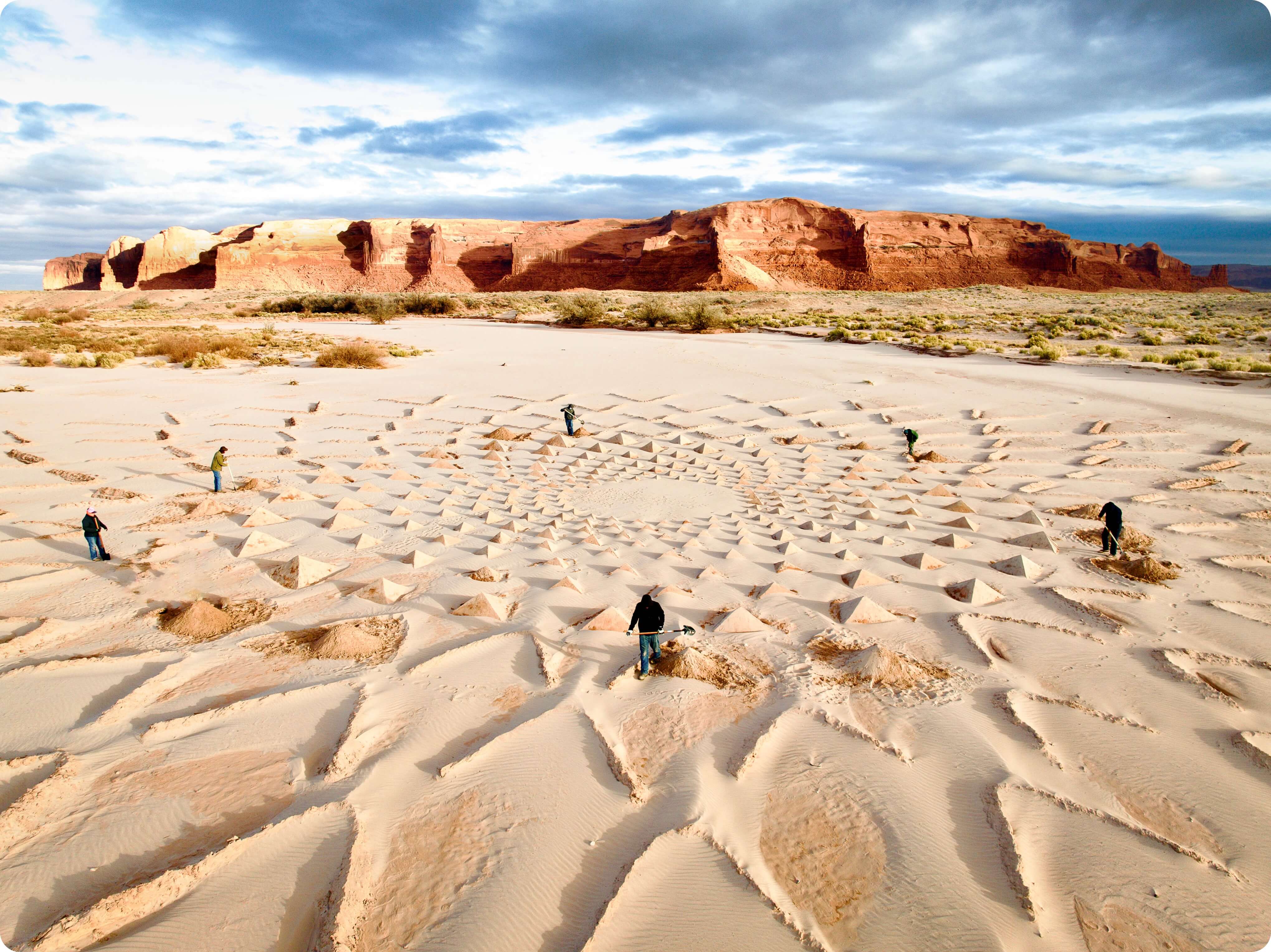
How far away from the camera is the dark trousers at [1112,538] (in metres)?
7.14

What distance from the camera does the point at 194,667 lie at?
5.00 m

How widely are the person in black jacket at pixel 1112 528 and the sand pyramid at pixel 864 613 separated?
10.2ft

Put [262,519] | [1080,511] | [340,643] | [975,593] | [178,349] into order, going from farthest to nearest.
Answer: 1. [178,349]
2. [1080,511]
3. [262,519]
4. [975,593]
5. [340,643]

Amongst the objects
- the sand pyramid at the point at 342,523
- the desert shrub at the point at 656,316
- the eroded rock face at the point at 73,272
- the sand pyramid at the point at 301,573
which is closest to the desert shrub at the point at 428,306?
the desert shrub at the point at 656,316

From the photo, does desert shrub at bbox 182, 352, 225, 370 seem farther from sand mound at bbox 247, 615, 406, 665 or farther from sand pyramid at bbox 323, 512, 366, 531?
sand mound at bbox 247, 615, 406, 665

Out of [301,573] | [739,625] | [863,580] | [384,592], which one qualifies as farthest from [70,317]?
[863,580]

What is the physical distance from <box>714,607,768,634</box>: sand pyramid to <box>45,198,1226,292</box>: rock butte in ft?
212

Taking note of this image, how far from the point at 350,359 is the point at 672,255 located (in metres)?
57.9

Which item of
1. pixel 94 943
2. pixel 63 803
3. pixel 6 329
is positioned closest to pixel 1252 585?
pixel 94 943

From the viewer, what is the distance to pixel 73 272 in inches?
4269

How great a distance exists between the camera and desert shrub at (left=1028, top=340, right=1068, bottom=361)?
2009 cm

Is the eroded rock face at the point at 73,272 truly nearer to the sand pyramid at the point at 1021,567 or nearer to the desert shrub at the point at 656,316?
the desert shrub at the point at 656,316

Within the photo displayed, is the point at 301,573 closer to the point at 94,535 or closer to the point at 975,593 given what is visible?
the point at 94,535

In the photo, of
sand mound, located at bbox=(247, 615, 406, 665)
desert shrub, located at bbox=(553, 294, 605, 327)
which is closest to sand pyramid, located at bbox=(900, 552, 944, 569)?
sand mound, located at bbox=(247, 615, 406, 665)
